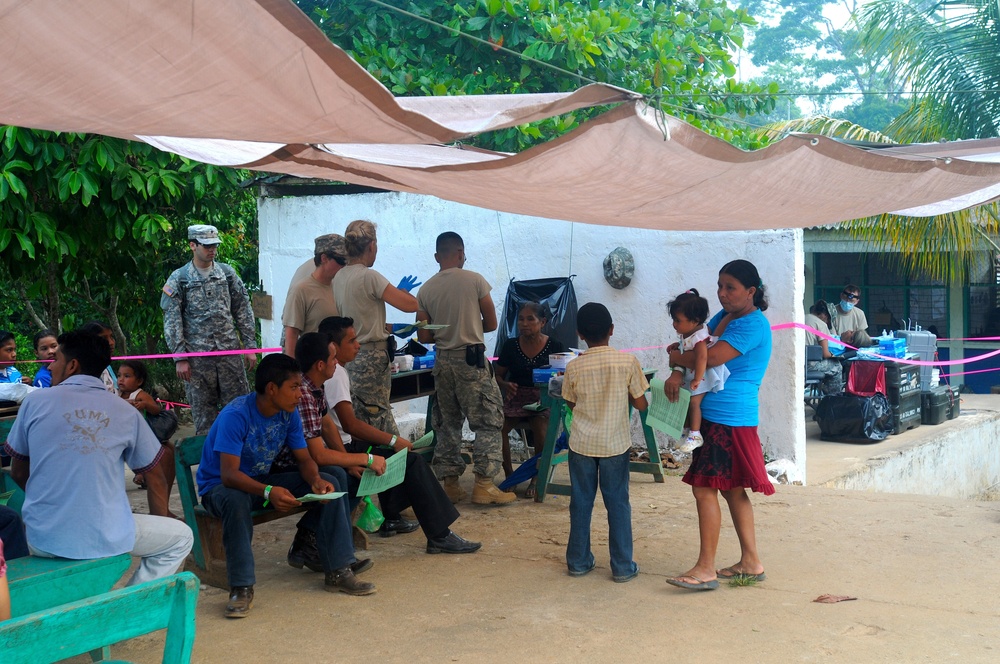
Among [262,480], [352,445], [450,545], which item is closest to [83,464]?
[262,480]

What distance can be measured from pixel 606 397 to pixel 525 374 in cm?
201

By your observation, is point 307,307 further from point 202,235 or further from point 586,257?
point 586,257

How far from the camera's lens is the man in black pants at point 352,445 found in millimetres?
4695

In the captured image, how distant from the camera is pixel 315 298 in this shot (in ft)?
19.9

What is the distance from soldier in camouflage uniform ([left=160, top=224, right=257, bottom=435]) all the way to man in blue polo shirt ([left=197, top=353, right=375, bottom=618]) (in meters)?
2.08

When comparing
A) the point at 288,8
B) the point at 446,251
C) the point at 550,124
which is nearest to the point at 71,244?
the point at 446,251

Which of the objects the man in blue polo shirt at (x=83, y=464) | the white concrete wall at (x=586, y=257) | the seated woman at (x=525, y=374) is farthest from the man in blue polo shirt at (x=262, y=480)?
the white concrete wall at (x=586, y=257)

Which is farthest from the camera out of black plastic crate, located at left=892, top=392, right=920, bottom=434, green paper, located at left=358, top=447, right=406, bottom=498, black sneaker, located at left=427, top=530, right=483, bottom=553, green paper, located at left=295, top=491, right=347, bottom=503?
black plastic crate, located at left=892, top=392, right=920, bottom=434

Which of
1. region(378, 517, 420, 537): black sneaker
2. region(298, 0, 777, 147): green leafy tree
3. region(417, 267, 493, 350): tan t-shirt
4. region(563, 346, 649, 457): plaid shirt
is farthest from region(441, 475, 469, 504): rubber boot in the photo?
region(298, 0, 777, 147): green leafy tree

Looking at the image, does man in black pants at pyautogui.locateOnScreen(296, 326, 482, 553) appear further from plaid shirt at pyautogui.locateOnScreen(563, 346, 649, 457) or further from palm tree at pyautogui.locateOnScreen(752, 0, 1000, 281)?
palm tree at pyautogui.locateOnScreen(752, 0, 1000, 281)

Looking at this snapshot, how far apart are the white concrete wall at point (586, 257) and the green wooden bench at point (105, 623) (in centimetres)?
571

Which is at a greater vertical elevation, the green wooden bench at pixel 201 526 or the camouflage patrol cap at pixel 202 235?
the camouflage patrol cap at pixel 202 235

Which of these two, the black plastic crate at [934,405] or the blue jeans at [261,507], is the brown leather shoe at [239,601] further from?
the black plastic crate at [934,405]

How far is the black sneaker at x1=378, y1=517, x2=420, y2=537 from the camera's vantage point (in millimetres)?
5578
